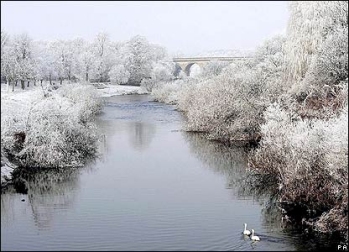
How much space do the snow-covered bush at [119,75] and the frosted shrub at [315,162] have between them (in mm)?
49307

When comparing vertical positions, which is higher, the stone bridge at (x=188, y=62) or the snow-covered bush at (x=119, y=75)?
the stone bridge at (x=188, y=62)

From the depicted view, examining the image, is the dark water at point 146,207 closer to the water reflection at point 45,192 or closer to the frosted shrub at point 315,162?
the water reflection at point 45,192

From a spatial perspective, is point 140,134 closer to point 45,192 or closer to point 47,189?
point 47,189

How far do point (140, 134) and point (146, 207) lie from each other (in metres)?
15.5

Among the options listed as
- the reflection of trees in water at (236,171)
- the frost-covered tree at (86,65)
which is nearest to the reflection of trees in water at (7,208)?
the reflection of trees in water at (236,171)

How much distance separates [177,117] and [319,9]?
72.1 feet

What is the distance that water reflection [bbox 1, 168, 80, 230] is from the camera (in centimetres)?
1827

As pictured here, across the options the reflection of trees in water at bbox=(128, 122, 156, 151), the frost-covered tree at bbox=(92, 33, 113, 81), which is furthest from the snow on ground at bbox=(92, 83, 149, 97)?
the reflection of trees in water at bbox=(128, 122, 156, 151)

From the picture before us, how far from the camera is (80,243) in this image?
15.6m

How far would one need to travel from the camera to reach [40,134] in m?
24.7

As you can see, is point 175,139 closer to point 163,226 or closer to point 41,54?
point 163,226

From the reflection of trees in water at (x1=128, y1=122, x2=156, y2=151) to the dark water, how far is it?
772 millimetres

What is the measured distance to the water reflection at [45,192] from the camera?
18266mm

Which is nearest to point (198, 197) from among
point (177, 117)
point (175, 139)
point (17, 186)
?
point (17, 186)
